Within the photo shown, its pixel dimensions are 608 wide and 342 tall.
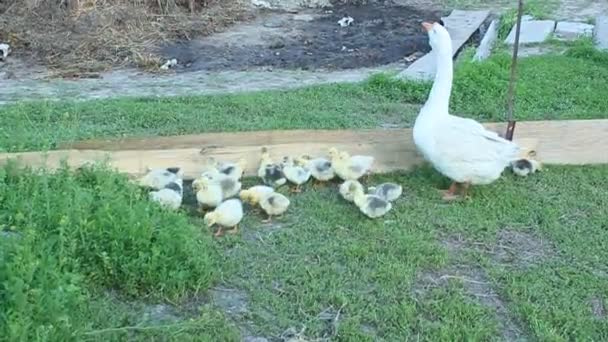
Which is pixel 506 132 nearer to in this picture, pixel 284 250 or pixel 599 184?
pixel 599 184

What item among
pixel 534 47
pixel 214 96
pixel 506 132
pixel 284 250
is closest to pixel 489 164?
pixel 506 132

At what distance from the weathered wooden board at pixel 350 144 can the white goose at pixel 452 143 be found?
1.03 feet

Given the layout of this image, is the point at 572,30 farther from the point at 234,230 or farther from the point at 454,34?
the point at 234,230

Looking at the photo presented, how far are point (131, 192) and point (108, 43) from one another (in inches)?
176

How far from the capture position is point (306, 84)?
6.62 meters

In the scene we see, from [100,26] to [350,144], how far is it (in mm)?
4428

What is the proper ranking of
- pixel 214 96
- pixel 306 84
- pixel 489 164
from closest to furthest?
pixel 489 164, pixel 214 96, pixel 306 84

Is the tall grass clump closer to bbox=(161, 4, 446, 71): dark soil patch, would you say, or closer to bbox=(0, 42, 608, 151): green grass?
bbox=(0, 42, 608, 151): green grass

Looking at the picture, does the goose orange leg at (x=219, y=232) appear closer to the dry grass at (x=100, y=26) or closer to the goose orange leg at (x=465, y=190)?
the goose orange leg at (x=465, y=190)

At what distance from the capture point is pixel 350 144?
4.57 m

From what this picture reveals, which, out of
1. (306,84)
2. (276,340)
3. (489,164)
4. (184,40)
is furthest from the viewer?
(184,40)

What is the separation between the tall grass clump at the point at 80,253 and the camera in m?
2.63

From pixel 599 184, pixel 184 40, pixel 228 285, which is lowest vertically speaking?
pixel 184 40

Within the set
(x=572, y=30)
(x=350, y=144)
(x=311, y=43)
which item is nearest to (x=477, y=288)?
(x=350, y=144)
